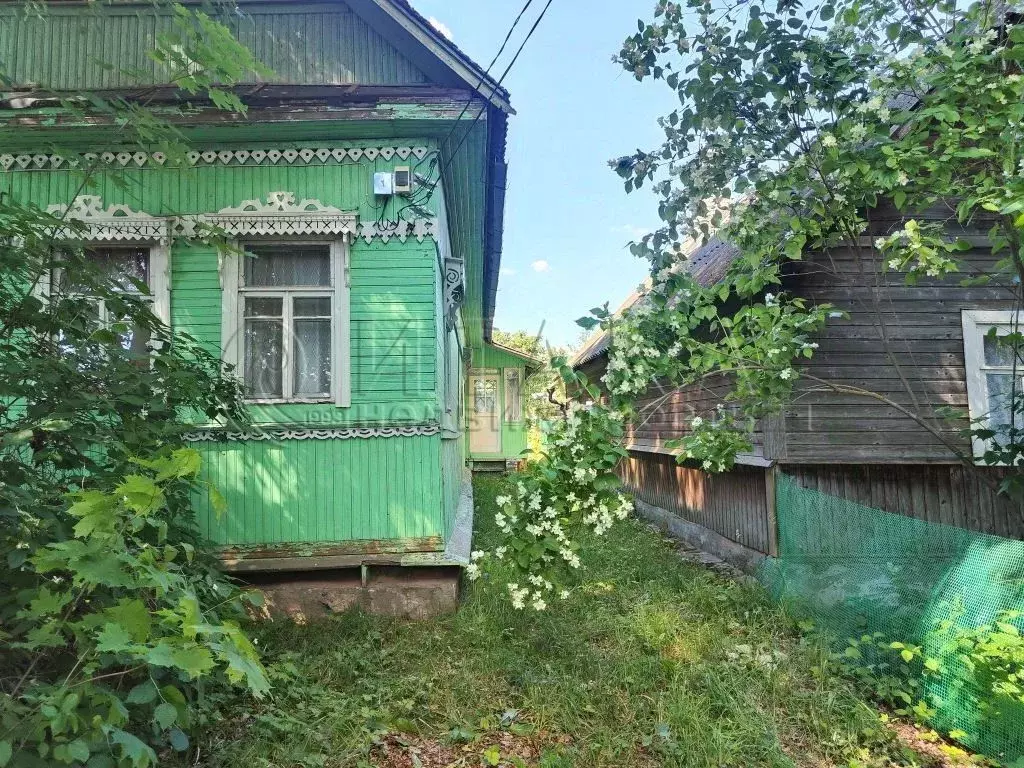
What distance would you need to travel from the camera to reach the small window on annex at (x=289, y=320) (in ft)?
16.8

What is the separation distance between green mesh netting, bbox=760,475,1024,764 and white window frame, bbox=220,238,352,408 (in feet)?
13.8

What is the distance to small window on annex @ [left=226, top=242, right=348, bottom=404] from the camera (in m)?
5.12

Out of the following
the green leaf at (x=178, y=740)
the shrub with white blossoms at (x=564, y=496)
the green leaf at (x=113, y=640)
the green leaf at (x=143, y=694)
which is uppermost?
the shrub with white blossoms at (x=564, y=496)

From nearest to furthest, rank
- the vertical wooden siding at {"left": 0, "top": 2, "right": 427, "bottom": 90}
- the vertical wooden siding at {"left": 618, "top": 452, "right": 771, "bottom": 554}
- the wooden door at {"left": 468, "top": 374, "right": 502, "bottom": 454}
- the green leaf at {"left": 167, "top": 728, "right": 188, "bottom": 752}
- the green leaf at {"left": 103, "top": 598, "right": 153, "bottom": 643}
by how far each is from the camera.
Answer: the green leaf at {"left": 103, "top": 598, "right": 153, "bottom": 643} < the green leaf at {"left": 167, "top": 728, "right": 188, "bottom": 752} < the vertical wooden siding at {"left": 0, "top": 2, "right": 427, "bottom": 90} < the vertical wooden siding at {"left": 618, "top": 452, "right": 771, "bottom": 554} < the wooden door at {"left": 468, "top": 374, "right": 502, "bottom": 454}

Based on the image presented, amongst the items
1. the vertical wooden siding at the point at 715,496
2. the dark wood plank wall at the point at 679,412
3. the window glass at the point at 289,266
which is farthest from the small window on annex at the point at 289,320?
the dark wood plank wall at the point at 679,412

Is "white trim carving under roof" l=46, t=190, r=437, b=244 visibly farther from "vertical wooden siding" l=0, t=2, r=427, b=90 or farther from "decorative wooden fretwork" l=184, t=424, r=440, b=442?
"decorative wooden fretwork" l=184, t=424, r=440, b=442

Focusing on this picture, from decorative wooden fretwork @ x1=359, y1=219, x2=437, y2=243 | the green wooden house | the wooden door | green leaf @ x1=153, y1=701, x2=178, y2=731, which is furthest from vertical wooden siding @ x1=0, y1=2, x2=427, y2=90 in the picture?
the wooden door

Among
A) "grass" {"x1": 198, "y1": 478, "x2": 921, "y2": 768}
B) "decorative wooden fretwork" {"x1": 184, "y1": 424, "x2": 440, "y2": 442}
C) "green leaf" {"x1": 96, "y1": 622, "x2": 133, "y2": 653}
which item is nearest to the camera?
"green leaf" {"x1": 96, "y1": 622, "x2": 133, "y2": 653}

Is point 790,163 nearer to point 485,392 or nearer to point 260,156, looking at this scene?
point 260,156

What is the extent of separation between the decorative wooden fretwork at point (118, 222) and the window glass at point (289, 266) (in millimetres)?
734

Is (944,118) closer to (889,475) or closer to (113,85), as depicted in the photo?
(889,475)

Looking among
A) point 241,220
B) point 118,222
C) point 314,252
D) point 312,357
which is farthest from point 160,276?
point 312,357

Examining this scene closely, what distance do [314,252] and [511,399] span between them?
551 inches

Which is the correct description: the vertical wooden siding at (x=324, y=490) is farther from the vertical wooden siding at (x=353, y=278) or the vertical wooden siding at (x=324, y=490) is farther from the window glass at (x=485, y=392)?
the window glass at (x=485, y=392)
